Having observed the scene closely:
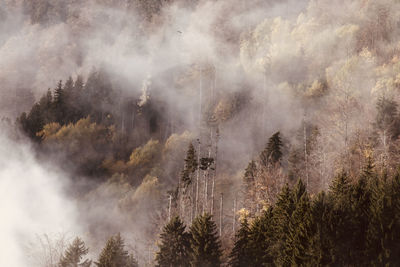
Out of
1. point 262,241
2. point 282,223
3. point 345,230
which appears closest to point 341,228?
point 345,230

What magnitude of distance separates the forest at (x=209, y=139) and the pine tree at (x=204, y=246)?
114 millimetres

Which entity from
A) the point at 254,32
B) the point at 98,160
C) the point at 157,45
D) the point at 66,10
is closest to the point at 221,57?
the point at 254,32

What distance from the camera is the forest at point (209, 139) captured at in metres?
27.7

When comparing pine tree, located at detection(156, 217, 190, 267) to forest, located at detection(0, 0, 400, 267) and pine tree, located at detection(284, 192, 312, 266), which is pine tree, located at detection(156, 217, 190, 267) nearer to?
forest, located at detection(0, 0, 400, 267)

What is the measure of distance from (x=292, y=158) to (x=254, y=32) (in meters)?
87.0

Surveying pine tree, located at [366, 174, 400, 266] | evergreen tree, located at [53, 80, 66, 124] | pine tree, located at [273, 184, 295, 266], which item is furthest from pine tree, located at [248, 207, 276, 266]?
evergreen tree, located at [53, 80, 66, 124]

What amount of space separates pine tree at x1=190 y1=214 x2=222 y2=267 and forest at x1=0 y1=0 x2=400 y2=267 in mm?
114

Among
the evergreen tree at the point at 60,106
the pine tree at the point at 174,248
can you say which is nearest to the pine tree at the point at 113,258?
the pine tree at the point at 174,248

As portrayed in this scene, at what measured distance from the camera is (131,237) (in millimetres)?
61344

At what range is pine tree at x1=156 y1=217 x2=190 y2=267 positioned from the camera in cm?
3042

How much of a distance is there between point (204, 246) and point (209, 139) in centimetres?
5838

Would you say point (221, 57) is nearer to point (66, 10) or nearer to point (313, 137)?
point (313, 137)

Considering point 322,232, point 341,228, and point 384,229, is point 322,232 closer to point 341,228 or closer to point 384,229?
point 341,228

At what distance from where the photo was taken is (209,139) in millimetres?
87688
